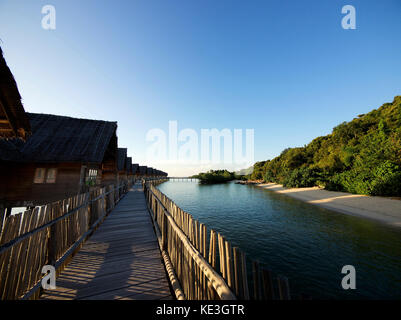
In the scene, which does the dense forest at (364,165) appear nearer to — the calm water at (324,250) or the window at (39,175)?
the calm water at (324,250)

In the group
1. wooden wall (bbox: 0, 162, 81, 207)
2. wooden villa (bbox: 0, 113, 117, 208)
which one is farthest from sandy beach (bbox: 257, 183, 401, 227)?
wooden wall (bbox: 0, 162, 81, 207)

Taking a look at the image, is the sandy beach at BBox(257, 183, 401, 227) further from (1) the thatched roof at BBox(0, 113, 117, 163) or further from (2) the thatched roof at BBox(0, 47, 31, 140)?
(1) the thatched roof at BBox(0, 113, 117, 163)

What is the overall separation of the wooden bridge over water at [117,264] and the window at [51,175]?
10.4m

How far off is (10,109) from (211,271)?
8.85m

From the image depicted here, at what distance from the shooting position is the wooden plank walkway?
2928mm

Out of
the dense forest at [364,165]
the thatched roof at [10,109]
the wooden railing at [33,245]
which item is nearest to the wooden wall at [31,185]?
the thatched roof at [10,109]

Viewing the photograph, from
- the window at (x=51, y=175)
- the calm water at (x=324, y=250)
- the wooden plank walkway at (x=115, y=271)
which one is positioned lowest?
the calm water at (x=324, y=250)

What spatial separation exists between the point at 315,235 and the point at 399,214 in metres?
10.5

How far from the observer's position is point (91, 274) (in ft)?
11.5

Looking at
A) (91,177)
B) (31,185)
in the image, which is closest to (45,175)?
(31,185)

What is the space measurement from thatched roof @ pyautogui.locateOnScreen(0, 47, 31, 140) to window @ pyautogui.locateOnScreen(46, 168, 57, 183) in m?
6.62

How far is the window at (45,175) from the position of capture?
39.6 feet
